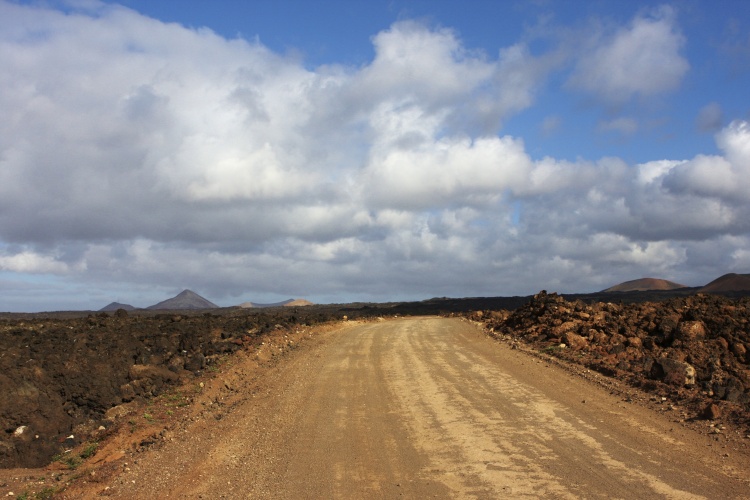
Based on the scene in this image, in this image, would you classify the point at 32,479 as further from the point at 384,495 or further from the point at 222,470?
the point at 384,495

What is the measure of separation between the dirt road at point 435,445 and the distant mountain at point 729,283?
207 ft

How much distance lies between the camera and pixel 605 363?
53.4 feet

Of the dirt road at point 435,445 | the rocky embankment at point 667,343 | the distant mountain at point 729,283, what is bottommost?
the dirt road at point 435,445

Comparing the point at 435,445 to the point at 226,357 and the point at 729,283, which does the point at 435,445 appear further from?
the point at 729,283

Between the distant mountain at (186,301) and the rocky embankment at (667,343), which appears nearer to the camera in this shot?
the rocky embankment at (667,343)

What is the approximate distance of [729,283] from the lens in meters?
69.8

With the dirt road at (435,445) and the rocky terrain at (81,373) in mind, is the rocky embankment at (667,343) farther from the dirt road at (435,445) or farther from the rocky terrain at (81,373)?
the rocky terrain at (81,373)

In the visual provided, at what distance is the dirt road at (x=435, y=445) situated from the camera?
27.1 ft

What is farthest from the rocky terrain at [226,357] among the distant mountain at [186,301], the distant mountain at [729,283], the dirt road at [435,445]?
the distant mountain at [186,301]

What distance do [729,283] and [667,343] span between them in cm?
6233

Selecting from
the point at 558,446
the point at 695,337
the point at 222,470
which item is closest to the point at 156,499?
the point at 222,470

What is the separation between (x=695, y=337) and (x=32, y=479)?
17.7 metres

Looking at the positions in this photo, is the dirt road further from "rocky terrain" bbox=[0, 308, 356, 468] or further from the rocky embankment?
"rocky terrain" bbox=[0, 308, 356, 468]

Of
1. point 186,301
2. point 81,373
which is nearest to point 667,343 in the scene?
point 81,373
